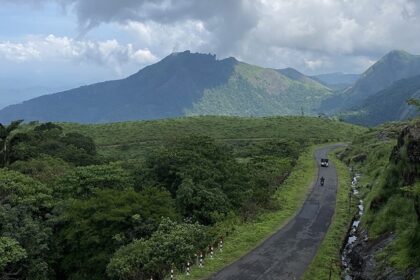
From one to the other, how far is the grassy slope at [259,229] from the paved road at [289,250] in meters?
0.61

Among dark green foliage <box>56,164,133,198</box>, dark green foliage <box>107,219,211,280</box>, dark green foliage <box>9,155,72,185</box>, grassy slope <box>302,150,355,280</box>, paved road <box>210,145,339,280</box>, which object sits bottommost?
grassy slope <box>302,150,355,280</box>

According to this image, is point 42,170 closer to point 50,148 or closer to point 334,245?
point 50,148

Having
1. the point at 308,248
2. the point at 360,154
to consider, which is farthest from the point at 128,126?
the point at 308,248

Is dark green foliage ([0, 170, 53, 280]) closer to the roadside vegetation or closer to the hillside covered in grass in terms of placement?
the roadside vegetation

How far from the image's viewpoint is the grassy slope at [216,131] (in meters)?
123

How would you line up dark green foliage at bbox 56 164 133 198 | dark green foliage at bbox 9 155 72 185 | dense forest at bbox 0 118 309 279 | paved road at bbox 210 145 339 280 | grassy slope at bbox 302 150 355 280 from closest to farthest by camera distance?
1. paved road at bbox 210 145 339 280
2. grassy slope at bbox 302 150 355 280
3. dense forest at bbox 0 118 309 279
4. dark green foliage at bbox 56 164 133 198
5. dark green foliage at bbox 9 155 72 185

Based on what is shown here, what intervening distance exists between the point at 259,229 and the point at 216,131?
10611 cm

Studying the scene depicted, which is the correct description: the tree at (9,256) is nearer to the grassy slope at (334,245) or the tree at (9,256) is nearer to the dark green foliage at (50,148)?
the grassy slope at (334,245)

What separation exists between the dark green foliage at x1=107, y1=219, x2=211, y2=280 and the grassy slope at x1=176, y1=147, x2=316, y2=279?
1488 mm

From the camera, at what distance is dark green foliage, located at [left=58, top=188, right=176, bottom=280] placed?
109 feet

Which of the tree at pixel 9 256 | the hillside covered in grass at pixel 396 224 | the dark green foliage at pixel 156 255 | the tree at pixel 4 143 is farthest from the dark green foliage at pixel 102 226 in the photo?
the tree at pixel 4 143

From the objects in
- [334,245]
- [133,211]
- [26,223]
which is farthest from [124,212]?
[334,245]

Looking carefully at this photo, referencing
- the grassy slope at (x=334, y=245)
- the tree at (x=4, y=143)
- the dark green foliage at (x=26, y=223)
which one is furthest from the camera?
the tree at (x=4, y=143)

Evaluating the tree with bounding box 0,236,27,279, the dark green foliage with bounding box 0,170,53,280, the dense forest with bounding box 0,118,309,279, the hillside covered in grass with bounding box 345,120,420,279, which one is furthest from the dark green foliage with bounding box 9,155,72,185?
the hillside covered in grass with bounding box 345,120,420,279
